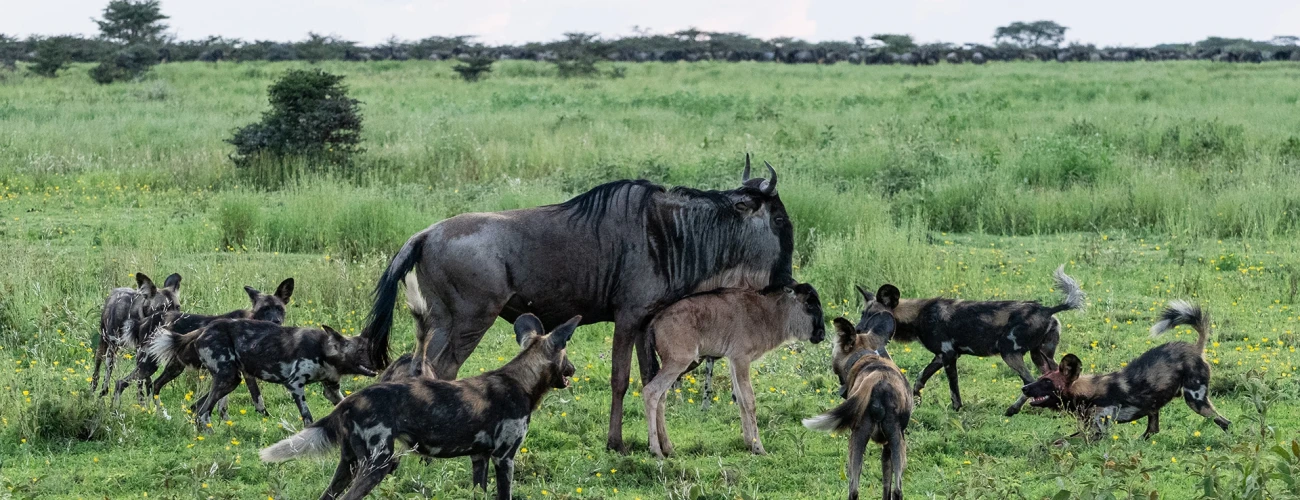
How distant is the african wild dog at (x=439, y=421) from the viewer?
591 centimetres

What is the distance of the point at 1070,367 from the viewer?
7.82 meters

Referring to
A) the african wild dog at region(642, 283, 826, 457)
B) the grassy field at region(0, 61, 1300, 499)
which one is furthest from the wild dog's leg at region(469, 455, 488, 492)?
the african wild dog at region(642, 283, 826, 457)

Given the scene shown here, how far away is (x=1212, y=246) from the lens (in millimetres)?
13992

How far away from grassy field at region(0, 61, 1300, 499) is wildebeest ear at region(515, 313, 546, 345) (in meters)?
0.80

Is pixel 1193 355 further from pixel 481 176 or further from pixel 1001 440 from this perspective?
pixel 481 176

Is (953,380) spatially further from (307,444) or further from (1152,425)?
(307,444)

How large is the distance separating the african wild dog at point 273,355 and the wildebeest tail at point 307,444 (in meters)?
1.77

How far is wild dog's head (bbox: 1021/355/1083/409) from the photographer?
788cm

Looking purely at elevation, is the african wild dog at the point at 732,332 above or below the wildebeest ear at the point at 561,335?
below

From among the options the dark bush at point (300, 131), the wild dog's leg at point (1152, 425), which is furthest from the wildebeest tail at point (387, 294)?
the dark bush at point (300, 131)

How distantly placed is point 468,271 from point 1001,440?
10.6 ft

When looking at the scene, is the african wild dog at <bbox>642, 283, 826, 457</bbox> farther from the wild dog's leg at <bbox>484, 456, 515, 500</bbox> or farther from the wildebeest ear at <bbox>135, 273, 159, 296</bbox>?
the wildebeest ear at <bbox>135, 273, 159, 296</bbox>

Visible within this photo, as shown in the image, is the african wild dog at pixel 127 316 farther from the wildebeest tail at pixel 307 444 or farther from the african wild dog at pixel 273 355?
the wildebeest tail at pixel 307 444

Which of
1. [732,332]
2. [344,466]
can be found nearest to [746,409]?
[732,332]
